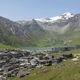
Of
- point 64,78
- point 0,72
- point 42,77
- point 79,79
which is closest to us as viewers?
point 79,79

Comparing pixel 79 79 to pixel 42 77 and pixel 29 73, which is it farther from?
pixel 29 73

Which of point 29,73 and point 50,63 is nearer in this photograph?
point 29,73

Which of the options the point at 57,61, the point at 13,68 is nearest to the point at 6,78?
the point at 13,68

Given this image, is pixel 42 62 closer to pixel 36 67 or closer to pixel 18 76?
pixel 36 67

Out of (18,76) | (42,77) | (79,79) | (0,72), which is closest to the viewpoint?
(79,79)

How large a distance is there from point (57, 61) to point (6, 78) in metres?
34.2

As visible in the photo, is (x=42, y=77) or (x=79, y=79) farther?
(x=42, y=77)

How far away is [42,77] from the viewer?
98500mm

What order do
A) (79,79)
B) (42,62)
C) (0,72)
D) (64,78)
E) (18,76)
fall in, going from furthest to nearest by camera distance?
(42,62)
(0,72)
(18,76)
(64,78)
(79,79)

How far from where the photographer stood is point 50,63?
5408 inches

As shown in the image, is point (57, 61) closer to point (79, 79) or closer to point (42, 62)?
point (42, 62)

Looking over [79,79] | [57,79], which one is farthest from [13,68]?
[79,79]

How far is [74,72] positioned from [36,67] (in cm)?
4522

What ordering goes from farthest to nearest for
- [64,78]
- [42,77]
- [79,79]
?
[42,77], [64,78], [79,79]
